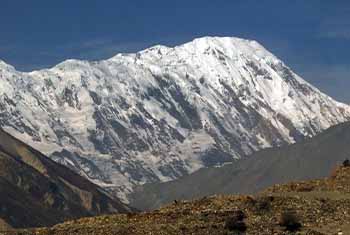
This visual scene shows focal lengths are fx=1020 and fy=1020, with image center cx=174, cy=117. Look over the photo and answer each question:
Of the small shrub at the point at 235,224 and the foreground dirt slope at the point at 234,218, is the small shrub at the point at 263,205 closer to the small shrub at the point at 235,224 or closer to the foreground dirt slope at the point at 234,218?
the foreground dirt slope at the point at 234,218

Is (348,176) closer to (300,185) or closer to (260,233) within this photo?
(300,185)

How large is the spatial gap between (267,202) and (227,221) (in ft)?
17.6

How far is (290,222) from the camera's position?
45.6m

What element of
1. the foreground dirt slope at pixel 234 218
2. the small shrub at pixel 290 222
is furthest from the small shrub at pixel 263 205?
the small shrub at pixel 290 222

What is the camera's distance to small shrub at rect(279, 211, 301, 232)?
45.3 meters

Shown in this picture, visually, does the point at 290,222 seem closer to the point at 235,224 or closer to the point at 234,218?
the point at 235,224

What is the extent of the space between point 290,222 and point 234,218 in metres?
2.59

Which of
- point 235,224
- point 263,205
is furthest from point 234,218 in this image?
point 263,205

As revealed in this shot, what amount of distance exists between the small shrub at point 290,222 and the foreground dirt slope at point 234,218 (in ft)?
0.24

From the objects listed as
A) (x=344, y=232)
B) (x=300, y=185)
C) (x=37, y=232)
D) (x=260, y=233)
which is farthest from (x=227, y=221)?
(x=300, y=185)

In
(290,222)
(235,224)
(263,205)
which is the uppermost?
(263,205)

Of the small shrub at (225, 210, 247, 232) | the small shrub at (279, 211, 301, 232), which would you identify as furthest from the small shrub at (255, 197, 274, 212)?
the small shrub at (279, 211, 301, 232)

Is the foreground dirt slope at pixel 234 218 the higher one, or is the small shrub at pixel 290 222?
the foreground dirt slope at pixel 234 218

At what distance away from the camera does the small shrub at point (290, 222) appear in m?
45.3
